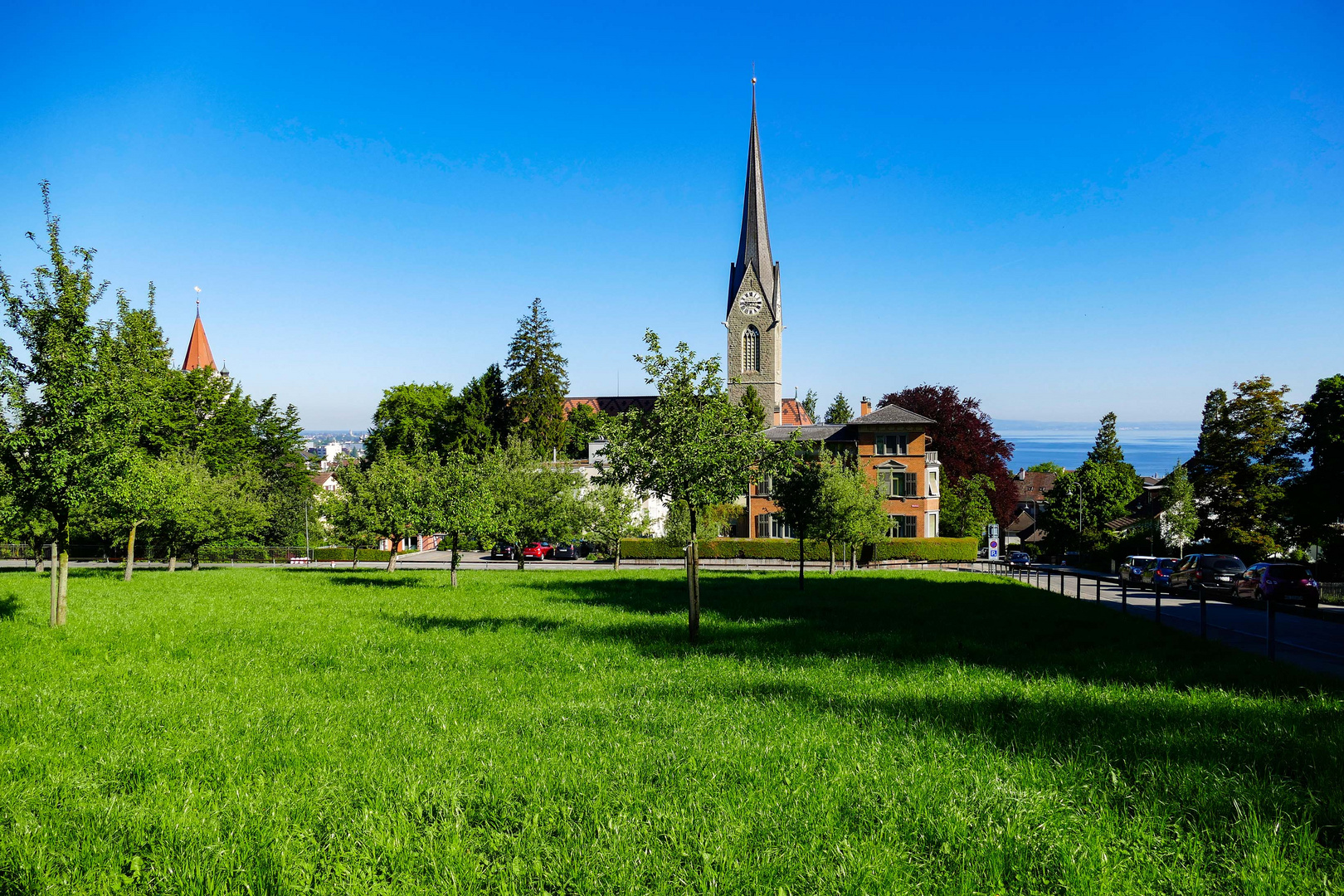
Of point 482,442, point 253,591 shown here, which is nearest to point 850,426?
point 482,442

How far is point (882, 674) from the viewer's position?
31.7ft

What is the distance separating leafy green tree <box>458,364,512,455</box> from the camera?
55.2 meters

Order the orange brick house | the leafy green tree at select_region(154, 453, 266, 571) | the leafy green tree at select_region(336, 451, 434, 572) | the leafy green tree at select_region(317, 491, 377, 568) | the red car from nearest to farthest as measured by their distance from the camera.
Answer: the leafy green tree at select_region(336, 451, 434, 572), the leafy green tree at select_region(154, 453, 266, 571), the leafy green tree at select_region(317, 491, 377, 568), the orange brick house, the red car

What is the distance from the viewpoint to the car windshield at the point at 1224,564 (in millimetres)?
27984

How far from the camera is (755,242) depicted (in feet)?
248

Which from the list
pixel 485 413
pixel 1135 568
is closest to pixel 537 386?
pixel 485 413

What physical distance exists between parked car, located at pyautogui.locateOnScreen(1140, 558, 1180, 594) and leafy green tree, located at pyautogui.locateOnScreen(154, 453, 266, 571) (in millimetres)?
42339

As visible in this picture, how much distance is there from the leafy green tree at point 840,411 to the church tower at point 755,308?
42429 millimetres

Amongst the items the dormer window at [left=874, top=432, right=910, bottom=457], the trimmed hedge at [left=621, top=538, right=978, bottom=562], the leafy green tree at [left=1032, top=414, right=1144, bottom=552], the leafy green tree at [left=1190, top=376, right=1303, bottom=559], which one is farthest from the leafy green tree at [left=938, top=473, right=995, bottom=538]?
the leafy green tree at [left=1190, top=376, right=1303, bottom=559]

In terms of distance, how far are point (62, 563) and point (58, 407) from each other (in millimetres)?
3264

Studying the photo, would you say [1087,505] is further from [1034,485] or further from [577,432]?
[1034,485]

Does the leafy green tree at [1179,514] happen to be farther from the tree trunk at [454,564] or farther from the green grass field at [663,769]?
the tree trunk at [454,564]

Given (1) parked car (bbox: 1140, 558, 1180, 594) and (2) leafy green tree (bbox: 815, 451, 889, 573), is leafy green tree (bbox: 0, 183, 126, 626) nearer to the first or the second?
(2) leafy green tree (bbox: 815, 451, 889, 573)

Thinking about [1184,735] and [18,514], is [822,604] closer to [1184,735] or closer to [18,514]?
[1184,735]
